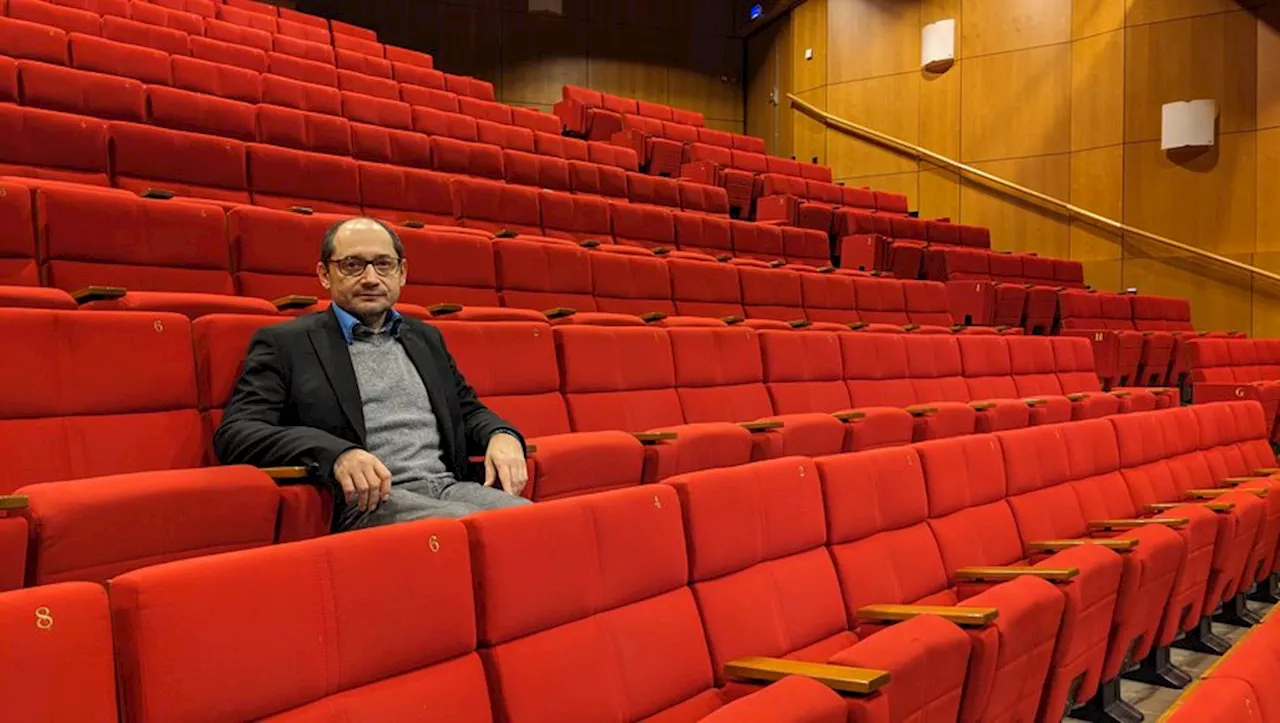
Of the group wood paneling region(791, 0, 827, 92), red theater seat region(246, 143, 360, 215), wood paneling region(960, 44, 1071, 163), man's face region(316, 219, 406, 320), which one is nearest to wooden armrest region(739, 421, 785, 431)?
man's face region(316, 219, 406, 320)

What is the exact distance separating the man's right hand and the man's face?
3.7 inches

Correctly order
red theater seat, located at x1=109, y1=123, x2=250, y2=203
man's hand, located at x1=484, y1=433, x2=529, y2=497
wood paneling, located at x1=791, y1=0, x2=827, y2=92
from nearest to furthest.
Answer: man's hand, located at x1=484, y1=433, x2=529, y2=497 → red theater seat, located at x1=109, y1=123, x2=250, y2=203 → wood paneling, located at x1=791, y1=0, x2=827, y2=92

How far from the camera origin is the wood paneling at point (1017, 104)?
6.57 feet

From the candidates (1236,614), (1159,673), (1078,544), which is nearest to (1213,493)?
(1236,614)

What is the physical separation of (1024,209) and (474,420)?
187 cm

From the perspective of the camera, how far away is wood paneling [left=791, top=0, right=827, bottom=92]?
7.72 ft

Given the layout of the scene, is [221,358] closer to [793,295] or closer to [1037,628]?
[1037,628]

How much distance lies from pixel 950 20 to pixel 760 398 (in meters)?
1.69

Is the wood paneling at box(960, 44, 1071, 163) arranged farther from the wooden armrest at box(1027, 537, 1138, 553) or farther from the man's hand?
the man's hand

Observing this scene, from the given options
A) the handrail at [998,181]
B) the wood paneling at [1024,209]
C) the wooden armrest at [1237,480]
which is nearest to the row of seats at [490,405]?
the wooden armrest at [1237,480]

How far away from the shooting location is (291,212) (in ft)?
2.27

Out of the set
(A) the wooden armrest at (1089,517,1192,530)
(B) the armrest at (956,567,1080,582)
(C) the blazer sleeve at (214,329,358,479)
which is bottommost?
(A) the wooden armrest at (1089,517,1192,530)

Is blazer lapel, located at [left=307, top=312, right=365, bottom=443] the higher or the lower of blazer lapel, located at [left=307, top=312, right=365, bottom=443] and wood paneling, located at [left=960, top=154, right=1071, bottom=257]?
the lower

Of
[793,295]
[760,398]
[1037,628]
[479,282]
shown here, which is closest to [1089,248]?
[793,295]
